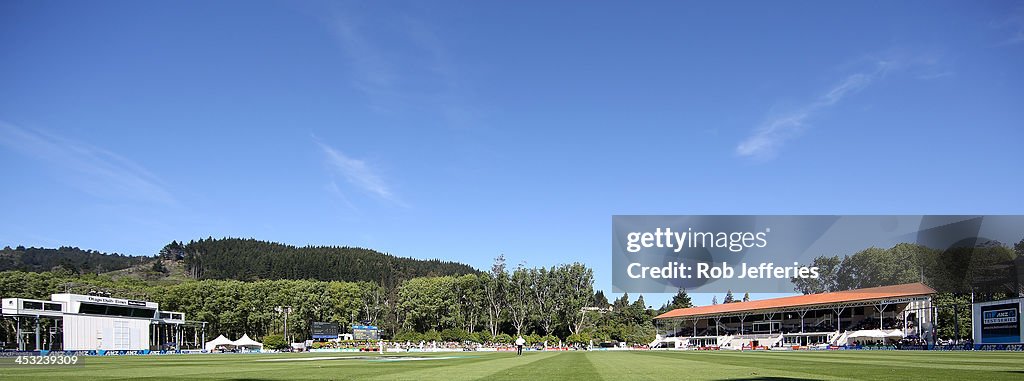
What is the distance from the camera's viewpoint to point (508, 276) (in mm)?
99312

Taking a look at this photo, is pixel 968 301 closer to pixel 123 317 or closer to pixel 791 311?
pixel 791 311

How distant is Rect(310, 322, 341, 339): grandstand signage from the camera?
9112 centimetres

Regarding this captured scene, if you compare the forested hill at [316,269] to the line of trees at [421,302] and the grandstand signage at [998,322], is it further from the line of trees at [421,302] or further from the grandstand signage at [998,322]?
the grandstand signage at [998,322]

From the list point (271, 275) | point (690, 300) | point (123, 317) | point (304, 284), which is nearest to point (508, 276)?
point (304, 284)

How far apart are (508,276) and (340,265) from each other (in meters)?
94.7

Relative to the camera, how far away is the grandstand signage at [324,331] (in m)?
91.1

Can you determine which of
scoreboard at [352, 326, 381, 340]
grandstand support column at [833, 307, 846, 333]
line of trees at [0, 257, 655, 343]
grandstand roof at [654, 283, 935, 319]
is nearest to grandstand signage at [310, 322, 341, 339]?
scoreboard at [352, 326, 381, 340]

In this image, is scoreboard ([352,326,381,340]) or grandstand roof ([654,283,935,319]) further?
scoreboard ([352,326,381,340])

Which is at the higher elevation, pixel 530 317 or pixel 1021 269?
pixel 1021 269

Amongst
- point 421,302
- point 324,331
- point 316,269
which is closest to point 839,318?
point 421,302

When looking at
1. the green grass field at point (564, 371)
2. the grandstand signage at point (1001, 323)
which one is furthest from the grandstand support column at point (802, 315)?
the green grass field at point (564, 371)

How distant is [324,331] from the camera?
9181 cm

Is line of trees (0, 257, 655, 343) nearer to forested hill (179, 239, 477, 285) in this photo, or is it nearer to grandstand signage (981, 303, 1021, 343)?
grandstand signage (981, 303, 1021, 343)

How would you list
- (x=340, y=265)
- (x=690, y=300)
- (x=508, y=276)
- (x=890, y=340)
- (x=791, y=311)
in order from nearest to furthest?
(x=890, y=340) → (x=791, y=311) → (x=508, y=276) → (x=690, y=300) → (x=340, y=265)
